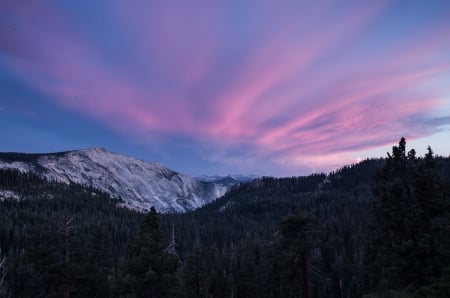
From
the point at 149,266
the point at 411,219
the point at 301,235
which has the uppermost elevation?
the point at 411,219

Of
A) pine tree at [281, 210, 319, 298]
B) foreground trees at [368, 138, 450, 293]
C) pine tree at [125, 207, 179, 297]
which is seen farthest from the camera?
pine tree at [281, 210, 319, 298]

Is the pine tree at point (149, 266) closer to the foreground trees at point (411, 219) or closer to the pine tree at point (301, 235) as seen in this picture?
the pine tree at point (301, 235)

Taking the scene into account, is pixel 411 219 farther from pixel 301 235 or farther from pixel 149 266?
pixel 149 266

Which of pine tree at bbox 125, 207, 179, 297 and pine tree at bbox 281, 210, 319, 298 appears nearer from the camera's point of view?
pine tree at bbox 125, 207, 179, 297

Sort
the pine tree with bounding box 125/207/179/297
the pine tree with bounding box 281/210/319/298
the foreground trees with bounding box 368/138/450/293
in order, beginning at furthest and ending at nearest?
the pine tree with bounding box 281/210/319/298 < the pine tree with bounding box 125/207/179/297 < the foreground trees with bounding box 368/138/450/293

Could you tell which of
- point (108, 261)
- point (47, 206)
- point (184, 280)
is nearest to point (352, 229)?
point (184, 280)

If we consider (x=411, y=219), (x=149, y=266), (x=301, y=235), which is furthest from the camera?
(x=301, y=235)

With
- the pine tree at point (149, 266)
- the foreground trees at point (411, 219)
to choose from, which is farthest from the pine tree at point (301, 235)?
the pine tree at point (149, 266)

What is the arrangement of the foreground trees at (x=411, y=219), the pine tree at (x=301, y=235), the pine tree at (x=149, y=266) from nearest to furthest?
1. the foreground trees at (x=411, y=219)
2. the pine tree at (x=149, y=266)
3. the pine tree at (x=301, y=235)

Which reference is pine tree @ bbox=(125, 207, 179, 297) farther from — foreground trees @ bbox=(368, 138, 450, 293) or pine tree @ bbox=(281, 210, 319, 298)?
foreground trees @ bbox=(368, 138, 450, 293)

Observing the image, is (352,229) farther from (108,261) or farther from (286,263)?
(108,261)

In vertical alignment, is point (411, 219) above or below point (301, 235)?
above

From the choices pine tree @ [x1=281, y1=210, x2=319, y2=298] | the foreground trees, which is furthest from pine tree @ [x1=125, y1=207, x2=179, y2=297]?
the foreground trees

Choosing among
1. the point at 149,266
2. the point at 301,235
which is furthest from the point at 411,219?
the point at 149,266
